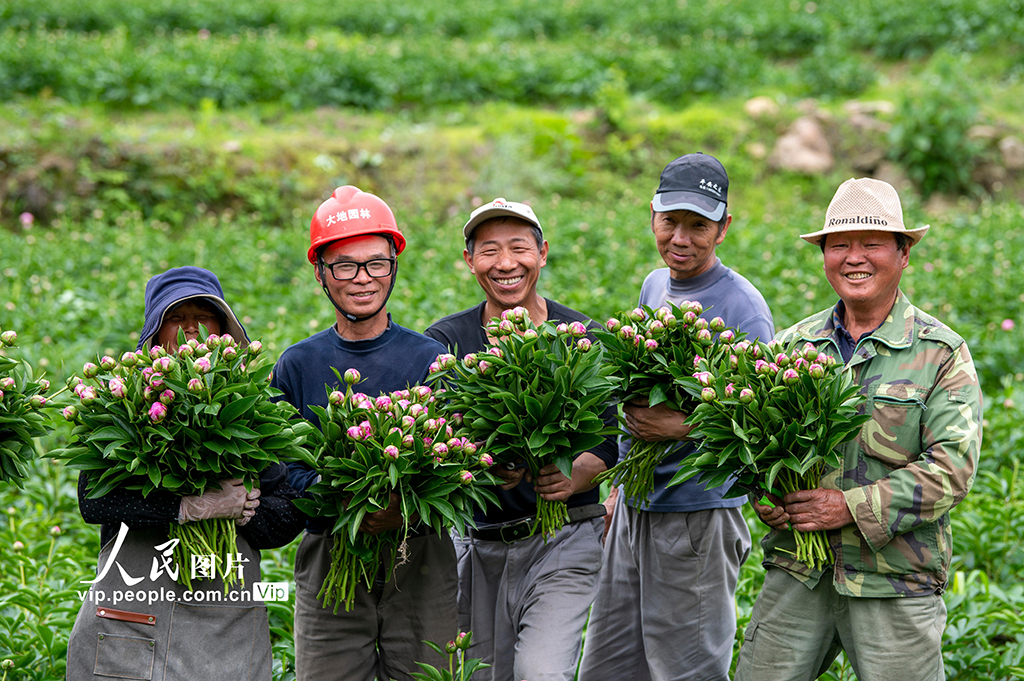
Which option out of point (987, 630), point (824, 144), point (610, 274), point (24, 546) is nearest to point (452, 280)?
point (610, 274)

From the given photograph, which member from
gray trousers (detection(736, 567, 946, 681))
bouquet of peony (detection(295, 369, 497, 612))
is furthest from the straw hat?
bouquet of peony (detection(295, 369, 497, 612))

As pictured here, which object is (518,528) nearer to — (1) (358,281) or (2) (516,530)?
(2) (516,530)

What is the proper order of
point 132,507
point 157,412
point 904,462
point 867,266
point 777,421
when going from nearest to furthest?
point 157,412, point 132,507, point 777,421, point 904,462, point 867,266

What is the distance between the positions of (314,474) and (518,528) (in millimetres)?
871

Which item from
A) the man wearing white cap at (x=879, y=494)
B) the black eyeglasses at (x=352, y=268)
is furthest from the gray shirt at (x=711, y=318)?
the black eyeglasses at (x=352, y=268)

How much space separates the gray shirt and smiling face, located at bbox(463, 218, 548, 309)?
0.64m

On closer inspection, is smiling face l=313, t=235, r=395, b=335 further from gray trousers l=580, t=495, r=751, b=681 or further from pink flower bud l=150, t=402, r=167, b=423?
gray trousers l=580, t=495, r=751, b=681

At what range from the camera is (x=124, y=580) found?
303 centimetres

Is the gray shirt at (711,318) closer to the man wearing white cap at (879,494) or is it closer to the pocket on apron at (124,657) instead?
the man wearing white cap at (879,494)

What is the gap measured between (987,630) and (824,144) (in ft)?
31.0

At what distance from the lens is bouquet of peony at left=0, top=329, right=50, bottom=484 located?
310cm

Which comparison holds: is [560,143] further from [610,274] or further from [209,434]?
[209,434]

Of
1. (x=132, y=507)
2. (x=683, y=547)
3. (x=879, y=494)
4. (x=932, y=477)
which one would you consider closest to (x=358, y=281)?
(x=132, y=507)

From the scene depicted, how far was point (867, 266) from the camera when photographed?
10.8ft
